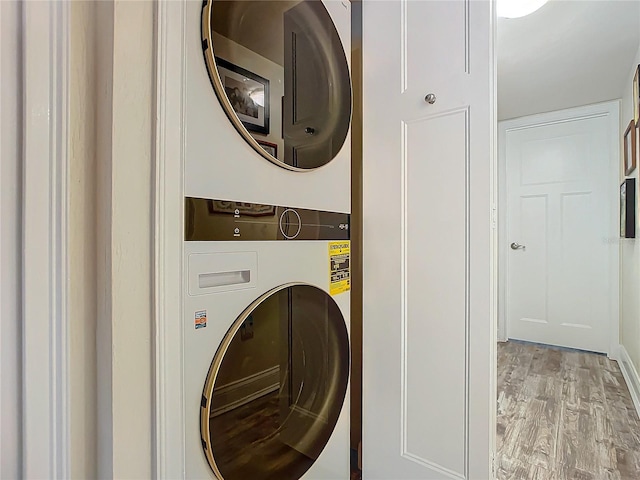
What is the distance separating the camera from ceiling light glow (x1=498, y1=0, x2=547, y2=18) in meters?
1.54

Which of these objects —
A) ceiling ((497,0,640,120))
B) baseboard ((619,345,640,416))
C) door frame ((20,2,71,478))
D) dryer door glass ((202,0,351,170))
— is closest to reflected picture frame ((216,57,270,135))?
dryer door glass ((202,0,351,170))

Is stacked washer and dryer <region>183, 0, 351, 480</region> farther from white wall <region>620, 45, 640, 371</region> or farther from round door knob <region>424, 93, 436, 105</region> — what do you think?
white wall <region>620, 45, 640, 371</region>

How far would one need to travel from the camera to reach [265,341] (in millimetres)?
873

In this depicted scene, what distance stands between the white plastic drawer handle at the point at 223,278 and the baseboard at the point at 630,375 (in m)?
2.59

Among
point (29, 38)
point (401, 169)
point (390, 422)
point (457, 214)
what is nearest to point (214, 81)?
point (29, 38)

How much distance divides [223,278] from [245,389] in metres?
0.28

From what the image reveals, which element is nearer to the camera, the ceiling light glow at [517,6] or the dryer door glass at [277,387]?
the dryer door glass at [277,387]

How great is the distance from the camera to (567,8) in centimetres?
172

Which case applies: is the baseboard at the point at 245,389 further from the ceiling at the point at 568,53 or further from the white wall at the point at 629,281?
the white wall at the point at 629,281

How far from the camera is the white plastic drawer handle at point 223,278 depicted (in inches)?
29.3

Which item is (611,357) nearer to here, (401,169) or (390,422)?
(390,422)

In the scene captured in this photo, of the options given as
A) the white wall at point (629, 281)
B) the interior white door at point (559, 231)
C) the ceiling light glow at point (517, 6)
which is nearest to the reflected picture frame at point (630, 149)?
the white wall at point (629, 281)

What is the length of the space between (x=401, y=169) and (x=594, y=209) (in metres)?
2.86

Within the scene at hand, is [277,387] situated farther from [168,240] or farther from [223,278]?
[168,240]
